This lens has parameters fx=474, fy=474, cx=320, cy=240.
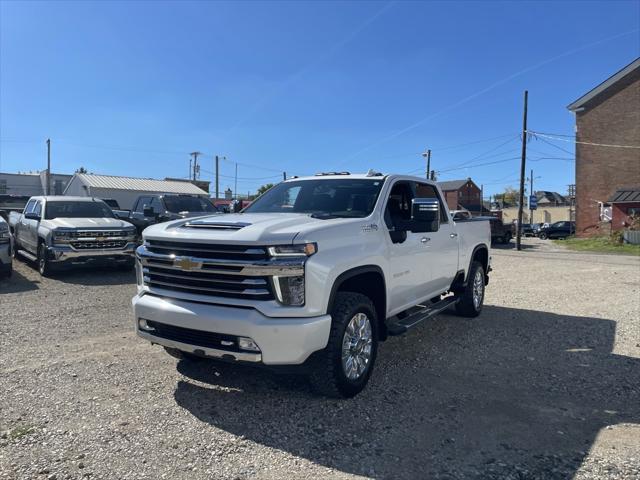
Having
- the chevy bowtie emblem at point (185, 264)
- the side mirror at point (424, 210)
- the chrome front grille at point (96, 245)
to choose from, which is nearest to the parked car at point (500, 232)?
the chrome front grille at point (96, 245)

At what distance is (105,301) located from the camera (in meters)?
7.79

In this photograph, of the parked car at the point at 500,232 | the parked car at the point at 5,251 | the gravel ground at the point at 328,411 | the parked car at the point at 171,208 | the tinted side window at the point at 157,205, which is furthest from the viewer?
the parked car at the point at 500,232

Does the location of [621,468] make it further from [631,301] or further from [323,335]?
[631,301]

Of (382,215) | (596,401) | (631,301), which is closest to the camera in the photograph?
(596,401)

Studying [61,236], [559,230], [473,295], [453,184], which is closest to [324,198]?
[473,295]

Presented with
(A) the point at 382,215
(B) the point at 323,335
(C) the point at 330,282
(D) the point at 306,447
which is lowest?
(D) the point at 306,447

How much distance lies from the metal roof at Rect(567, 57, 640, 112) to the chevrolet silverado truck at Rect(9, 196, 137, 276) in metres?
32.9

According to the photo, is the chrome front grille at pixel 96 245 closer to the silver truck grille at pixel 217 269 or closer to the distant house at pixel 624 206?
the silver truck grille at pixel 217 269

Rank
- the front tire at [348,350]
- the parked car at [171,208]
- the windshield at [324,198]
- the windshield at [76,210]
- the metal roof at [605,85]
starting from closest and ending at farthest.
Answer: the front tire at [348,350] < the windshield at [324,198] < the windshield at [76,210] < the parked car at [171,208] < the metal roof at [605,85]

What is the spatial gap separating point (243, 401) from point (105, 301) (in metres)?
4.77

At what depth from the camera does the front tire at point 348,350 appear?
3.75 meters

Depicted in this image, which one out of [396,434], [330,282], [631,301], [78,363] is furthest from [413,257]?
[631,301]

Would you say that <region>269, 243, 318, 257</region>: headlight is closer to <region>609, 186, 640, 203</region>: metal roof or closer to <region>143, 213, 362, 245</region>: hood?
<region>143, 213, 362, 245</region>: hood

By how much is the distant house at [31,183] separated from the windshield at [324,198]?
58.0 m
